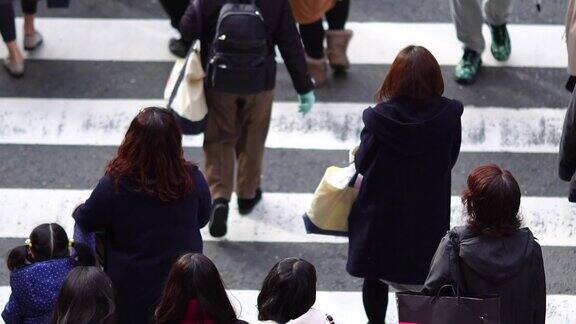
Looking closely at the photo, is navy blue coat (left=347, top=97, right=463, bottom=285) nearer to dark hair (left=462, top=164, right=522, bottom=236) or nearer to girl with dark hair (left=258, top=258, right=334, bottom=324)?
dark hair (left=462, top=164, right=522, bottom=236)

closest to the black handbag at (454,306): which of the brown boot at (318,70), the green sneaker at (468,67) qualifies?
the brown boot at (318,70)

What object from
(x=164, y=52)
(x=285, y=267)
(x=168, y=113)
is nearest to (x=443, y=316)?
(x=285, y=267)

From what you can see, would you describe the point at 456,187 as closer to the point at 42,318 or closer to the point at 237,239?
the point at 237,239

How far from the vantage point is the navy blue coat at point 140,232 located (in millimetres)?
5094

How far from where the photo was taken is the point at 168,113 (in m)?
5.05

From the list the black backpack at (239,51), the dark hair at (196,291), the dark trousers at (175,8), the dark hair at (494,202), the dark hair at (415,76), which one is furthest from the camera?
the dark trousers at (175,8)

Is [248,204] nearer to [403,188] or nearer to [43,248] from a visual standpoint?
[403,188]

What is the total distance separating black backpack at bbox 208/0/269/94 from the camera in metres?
6.32

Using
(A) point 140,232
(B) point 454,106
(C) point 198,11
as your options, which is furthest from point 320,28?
(A) point 140,232

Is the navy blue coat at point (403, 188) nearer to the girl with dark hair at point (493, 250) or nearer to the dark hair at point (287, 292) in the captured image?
the girl with dark hair at point (493, 250)

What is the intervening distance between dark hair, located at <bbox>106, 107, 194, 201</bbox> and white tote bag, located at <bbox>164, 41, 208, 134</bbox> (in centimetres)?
152

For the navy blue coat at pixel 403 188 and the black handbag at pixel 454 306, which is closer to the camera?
the black handbag at pixel 454 306

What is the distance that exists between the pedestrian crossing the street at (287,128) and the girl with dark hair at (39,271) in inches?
67.0

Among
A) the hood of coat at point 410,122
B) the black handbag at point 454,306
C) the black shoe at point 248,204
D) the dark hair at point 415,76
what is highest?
the dark hair at point 415,76
